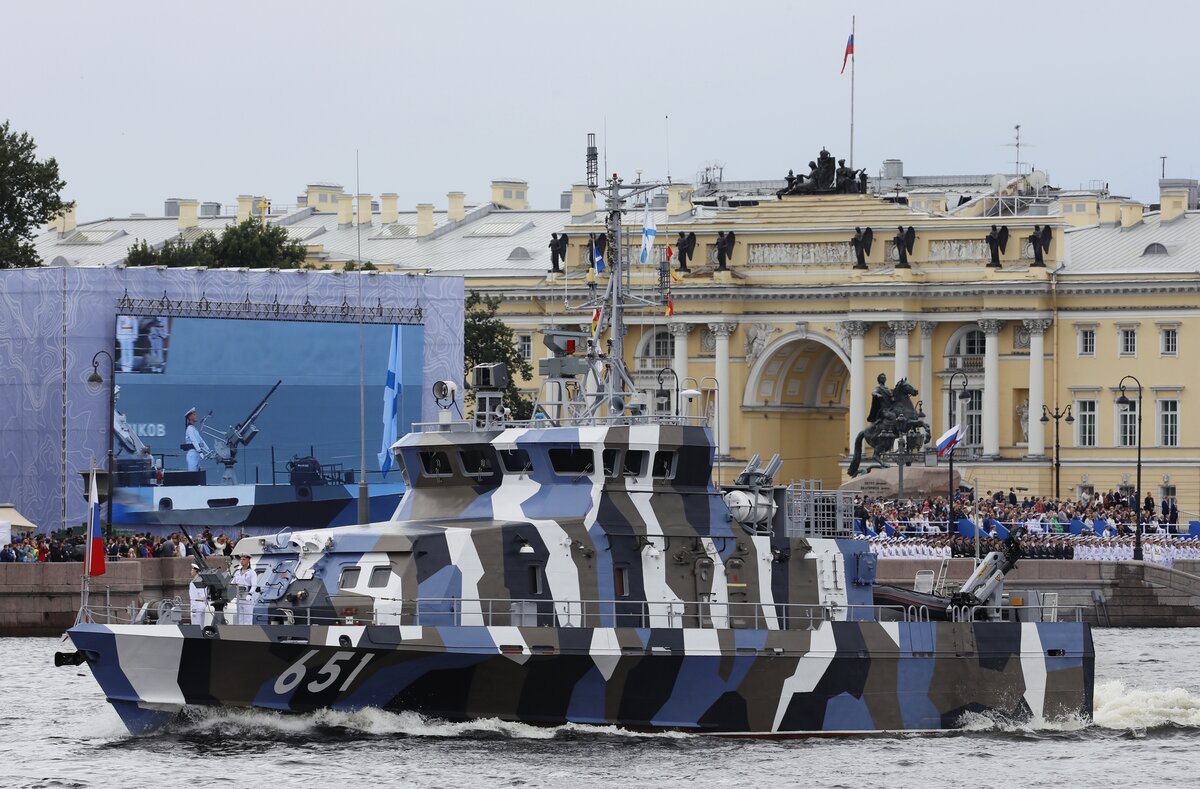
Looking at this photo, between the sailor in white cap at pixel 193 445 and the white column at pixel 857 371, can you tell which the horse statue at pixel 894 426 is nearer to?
the white column at pixel 857 371

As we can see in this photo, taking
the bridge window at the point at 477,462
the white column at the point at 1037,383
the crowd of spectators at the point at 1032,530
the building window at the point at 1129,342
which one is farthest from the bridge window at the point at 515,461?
the building window at the point at 1129,342

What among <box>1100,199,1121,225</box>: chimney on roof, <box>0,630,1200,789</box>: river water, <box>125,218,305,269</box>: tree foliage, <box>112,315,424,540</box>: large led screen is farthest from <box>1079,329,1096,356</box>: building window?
<box>0,630,1200,789</box>: river water

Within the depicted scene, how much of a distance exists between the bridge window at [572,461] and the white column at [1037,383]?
6491 centimetres

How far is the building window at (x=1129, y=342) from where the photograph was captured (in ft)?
322

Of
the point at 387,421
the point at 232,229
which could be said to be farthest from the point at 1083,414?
the point at 387,421

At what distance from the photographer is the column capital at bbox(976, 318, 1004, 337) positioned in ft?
329

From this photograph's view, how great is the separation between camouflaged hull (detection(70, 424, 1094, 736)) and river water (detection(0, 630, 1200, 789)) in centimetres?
28

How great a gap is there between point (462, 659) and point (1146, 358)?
221 feet

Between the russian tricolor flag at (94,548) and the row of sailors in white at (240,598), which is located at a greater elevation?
the russian tricolor flag at (94,548)

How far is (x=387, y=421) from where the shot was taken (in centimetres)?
6988

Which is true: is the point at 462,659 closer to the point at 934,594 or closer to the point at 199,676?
the point at 199,676

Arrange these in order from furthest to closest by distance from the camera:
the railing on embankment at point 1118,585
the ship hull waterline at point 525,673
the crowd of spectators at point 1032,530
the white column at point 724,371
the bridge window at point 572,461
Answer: the white column at point 724,371 < the crowd of spectators at point 1032,530 < the railing on embankment at point 1118,585 < the bridge window at point 572,461 < the ship hull waterline at point 525,673

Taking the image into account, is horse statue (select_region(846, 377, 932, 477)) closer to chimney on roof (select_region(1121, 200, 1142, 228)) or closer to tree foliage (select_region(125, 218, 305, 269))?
chimney on roof (select_region(1121, 200, 1142, 228))

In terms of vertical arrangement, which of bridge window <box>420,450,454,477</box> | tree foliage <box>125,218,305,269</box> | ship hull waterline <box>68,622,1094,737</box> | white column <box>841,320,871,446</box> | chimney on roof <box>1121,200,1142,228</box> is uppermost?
chimney on roof <box>1121,200,1142,228</box>
